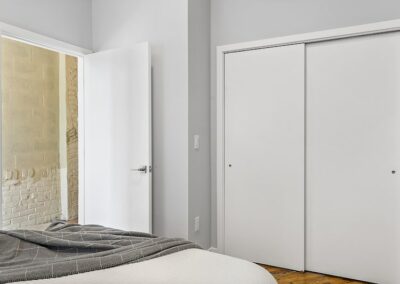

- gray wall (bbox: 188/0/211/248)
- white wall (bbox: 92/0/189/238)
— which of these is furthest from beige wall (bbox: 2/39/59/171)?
gray wall (bbox: 188/0/211/248)

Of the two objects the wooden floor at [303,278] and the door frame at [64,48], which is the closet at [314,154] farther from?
the door frame at [64,48]

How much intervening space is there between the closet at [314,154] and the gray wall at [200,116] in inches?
5.6

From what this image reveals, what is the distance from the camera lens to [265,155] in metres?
2.87

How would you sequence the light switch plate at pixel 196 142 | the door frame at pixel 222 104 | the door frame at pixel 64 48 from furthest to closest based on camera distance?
1. the light switch plate at pixel 196 142
2. the door frame at pixel 222 104
3. the door frame at pixel 64 48

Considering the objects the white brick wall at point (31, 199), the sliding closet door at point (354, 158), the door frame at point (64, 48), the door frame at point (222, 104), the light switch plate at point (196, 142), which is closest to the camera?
the sliding closet door at point (354, 158)

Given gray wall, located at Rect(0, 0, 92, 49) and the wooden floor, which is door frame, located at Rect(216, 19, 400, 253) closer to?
the wooden floor

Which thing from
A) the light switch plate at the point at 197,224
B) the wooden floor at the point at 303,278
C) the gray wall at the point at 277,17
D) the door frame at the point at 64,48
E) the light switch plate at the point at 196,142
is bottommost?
the wooden floor at the point at 303,278

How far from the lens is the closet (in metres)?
2.47

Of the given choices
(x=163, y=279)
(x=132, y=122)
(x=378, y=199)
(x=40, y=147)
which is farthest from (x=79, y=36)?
(x=378, y=199)

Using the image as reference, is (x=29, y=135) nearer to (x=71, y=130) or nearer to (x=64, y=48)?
(x=71, y=130)

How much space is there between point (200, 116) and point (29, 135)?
7.55 feet

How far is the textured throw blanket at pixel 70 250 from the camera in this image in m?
1.19

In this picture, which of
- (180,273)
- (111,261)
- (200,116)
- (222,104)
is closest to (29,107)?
(200,116)

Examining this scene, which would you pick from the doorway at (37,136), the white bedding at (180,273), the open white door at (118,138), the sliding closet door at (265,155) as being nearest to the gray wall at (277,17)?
the sliding closet door at (265,155)
